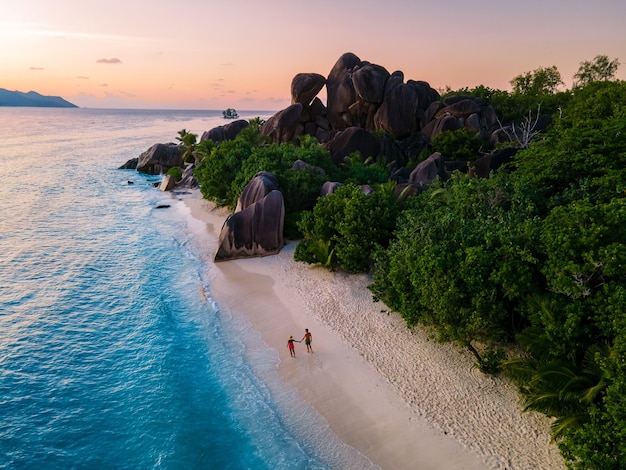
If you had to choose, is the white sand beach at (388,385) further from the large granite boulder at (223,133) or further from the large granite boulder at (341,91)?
the large granite boulder at (223,133)

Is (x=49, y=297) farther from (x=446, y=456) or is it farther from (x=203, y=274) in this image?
(x=446, y=456)

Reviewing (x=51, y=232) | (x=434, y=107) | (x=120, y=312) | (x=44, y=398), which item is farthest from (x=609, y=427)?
(x=434, y=107)

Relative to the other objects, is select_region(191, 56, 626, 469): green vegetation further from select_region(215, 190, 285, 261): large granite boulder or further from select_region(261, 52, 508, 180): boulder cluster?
select_region(261, 52, 508, 180): boulder cluster

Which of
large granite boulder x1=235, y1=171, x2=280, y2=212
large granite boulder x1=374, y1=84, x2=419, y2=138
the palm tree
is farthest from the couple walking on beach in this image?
large granite boulder x1=374, y1=84, x2=419, y2=138

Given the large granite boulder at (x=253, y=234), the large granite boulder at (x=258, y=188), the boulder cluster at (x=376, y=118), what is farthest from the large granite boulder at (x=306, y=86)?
the large granite boulder at (x=253, y=234)

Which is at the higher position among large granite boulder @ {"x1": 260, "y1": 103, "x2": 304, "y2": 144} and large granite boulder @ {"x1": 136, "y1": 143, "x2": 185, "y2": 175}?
large granite boulder @ {"x1": 260, "y1": 103, "x2": 304, "y2": 144}

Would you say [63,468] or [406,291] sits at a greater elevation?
[406,291]
